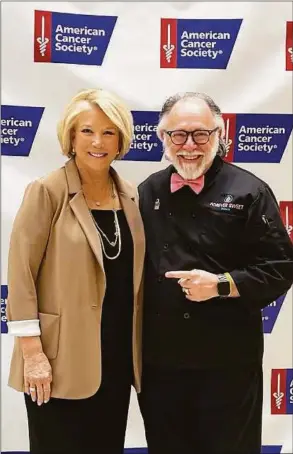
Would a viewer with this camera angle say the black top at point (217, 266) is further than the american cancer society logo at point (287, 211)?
No

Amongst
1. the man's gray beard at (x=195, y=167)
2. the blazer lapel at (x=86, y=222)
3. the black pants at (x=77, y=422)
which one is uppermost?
the man's gray beard at (x=195, y=167)

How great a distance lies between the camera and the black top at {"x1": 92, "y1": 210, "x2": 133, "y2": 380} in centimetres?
159

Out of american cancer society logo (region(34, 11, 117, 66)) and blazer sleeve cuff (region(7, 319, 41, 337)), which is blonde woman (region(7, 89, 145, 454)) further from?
american cancer society logo (region(34, 11, 117, 66))

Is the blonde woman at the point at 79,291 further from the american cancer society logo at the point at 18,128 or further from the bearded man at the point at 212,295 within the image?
the american cancer society logo at the point at 18,128

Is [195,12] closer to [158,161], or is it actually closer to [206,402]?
[158,161]

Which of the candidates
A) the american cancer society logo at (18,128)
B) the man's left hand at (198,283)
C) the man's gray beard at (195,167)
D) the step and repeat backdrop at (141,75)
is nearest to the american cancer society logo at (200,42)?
the step and repeat backdrop at (141,75)

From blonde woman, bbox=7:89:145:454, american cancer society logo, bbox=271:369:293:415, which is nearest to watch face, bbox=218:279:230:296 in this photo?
blonde woman, bbox=7:89:145:454

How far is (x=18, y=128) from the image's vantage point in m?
2.22

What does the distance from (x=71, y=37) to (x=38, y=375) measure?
50.9 inches

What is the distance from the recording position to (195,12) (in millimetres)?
2250

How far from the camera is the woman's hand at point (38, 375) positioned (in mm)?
1520

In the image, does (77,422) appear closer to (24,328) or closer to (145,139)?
(24,328)

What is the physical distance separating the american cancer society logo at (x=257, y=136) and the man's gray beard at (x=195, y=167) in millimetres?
626

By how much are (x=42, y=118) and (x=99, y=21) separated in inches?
16.6
